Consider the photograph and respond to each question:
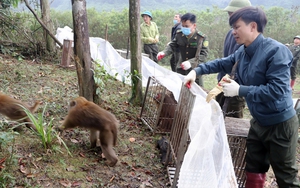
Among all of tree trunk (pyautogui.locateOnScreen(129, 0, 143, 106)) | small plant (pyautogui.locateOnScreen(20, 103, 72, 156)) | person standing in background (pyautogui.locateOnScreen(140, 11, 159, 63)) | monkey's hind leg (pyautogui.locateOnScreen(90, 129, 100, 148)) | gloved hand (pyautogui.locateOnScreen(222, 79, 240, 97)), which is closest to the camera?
gloved hand (pyautogui.locateOnScreen(222, 79, 240, 97))

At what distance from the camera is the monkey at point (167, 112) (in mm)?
4938

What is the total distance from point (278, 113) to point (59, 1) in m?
37.4

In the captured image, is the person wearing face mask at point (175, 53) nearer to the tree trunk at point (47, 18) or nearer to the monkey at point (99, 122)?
the monkey at point (99, 122)

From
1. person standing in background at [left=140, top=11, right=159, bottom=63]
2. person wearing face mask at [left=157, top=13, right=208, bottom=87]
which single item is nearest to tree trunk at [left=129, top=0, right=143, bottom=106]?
person wearing face mask at [left=157, top=13, right=208, bottom=87]

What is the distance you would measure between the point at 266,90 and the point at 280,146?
676mm

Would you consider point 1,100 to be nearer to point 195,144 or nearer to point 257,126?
point 195,144

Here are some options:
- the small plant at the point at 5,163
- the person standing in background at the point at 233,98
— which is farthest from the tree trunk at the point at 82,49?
the person standing in background at the point at 233,98

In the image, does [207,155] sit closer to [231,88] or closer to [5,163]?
[231,88]

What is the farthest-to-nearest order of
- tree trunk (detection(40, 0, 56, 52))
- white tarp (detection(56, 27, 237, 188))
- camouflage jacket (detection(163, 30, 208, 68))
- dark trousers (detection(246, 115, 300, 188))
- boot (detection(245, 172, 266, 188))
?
tree trunk (detection(40, 0, 56, 52)) < camouflage jacket (detection(163, 30, 208, 68)) < boot (detection(245, 172, 266, 188)) < dark trousers (detection(246, 115, 300, 188)) < white tarp (detection(56, 27, 237, 188))

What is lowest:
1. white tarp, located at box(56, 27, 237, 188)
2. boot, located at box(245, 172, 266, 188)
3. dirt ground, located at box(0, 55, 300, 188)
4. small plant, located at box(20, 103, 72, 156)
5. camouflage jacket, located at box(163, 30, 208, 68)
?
dirt ground, located at box(0, 55, 300, 188)

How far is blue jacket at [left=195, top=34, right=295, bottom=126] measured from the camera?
2.52 m

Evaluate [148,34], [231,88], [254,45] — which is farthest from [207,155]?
[148,34]

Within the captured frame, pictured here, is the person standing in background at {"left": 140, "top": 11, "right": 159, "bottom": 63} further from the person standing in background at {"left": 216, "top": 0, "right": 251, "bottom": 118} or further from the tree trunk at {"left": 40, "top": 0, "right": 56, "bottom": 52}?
the person standing in background at {"left": 216, "top": 0, "right": 251, "bottom": 118}

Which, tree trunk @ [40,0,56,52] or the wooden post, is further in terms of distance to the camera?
tree trunk @ [40,0,56,52]
